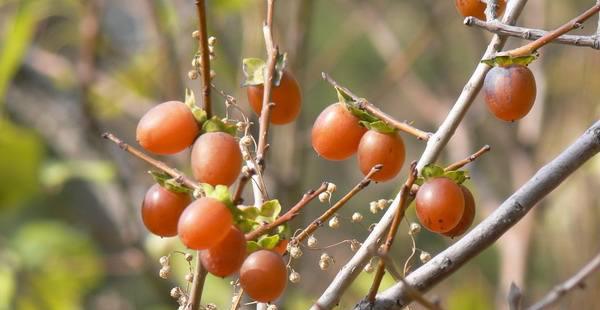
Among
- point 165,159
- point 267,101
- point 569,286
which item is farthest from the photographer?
point 165,159

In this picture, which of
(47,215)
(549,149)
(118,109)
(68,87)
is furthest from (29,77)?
(549,149)

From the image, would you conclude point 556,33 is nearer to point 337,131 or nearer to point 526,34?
point 526,34

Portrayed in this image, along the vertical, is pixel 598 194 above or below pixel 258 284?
below

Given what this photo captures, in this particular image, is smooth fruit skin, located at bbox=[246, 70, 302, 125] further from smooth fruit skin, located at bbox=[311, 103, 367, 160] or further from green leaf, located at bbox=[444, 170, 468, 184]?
green leaf, located at bbox=[444, 170, 468, 184]

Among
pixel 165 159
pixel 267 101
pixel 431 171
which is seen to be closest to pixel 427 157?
pixel 431 171

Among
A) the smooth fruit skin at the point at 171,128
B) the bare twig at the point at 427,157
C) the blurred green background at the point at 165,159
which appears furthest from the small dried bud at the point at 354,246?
the blurred green background at the point at 165,159

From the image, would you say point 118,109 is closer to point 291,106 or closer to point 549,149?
point 549,149

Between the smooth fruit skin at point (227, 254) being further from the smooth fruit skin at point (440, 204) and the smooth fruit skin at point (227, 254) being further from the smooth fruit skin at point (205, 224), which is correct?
the smooth fruit skin at point (440, 204)
